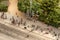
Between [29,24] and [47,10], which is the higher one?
[47,10]

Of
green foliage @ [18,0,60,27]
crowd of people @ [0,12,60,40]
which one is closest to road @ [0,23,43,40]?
crowd of people @ [0,12,60,40]

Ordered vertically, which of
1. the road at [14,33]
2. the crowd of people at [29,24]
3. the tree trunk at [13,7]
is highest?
the tree trunk at [13,7]

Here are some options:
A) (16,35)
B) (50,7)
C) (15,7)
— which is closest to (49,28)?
(50,7)

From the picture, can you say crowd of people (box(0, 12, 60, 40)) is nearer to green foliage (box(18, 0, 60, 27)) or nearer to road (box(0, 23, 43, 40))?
green foliage (box(18, 0, 60, 27))

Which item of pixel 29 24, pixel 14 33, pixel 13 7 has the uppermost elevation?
pixel 13 7

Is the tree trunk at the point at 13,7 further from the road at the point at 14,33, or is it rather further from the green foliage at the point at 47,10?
the road at the point at 14,33

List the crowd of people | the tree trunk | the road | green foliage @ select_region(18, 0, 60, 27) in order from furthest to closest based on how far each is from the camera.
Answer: the tree trunk → green foliage @ select_region(18, 0, 60, 27) → the crowd of people → the road

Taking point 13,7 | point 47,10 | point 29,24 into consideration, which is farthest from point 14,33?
point 13,7

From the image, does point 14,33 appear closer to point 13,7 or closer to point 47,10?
point 47,10

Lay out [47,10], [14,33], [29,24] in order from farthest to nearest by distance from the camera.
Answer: [47,10], [29,24], [14,33]

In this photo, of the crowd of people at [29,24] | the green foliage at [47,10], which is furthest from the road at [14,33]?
the green foliage at [47,10]

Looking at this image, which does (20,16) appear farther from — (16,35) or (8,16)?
(16,35)

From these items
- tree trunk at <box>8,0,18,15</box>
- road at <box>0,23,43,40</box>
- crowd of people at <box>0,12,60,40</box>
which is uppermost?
tree trunk at <box>8,0,18,15</box>

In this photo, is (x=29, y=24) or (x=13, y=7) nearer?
(x=29, y=24)
